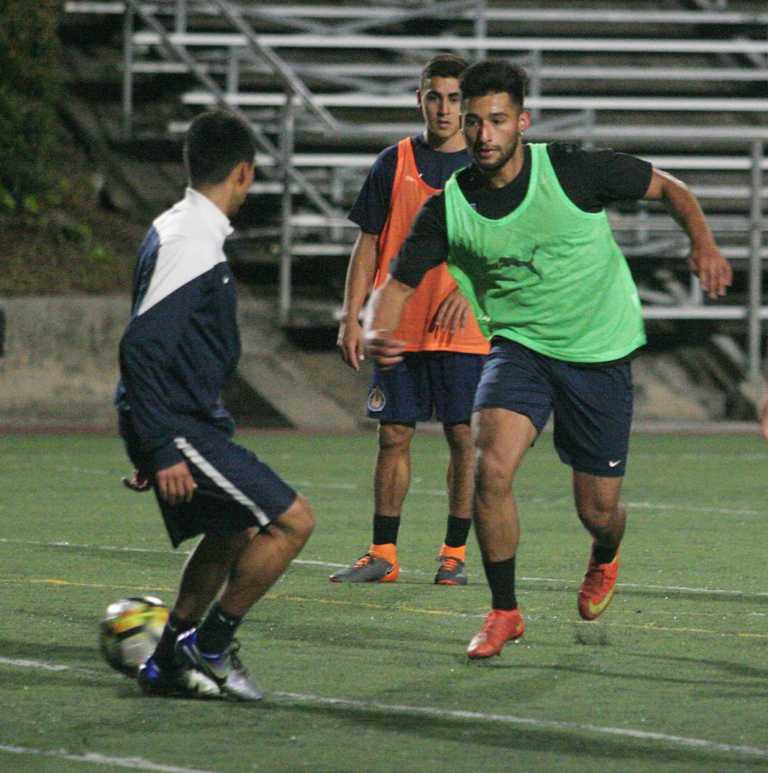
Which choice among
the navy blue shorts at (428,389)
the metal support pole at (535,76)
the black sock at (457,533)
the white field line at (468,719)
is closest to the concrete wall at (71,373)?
the metal support pole at (535,76)

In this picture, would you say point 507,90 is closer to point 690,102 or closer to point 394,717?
point 394,717

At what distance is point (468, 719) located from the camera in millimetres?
5699

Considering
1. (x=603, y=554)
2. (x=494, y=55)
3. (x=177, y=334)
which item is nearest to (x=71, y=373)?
(x=494, y=55)

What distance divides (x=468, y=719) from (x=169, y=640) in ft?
3.06

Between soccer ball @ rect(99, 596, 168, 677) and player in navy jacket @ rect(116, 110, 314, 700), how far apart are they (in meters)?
0.17

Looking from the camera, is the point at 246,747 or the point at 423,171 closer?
the point at 246,747

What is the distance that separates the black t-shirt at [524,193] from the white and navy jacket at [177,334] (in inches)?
46.9

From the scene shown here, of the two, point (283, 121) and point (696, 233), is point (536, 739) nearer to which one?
point (696, 233)

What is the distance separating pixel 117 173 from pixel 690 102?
601cm

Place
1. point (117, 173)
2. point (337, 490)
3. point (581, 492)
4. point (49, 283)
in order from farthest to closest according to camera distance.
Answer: point (117, 173)
point (49, 283)
point (337, 490)
point (581, 492)

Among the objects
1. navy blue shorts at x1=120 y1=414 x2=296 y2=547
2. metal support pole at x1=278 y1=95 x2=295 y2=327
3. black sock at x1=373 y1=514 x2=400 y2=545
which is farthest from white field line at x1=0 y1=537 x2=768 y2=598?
metal support pole at x1=278 y1=95 x2=295 y2=327

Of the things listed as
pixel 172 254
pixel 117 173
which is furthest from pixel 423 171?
pixel 117 173

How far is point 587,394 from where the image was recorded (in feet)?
23.4

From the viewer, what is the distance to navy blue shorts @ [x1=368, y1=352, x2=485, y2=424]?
8805mm
